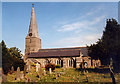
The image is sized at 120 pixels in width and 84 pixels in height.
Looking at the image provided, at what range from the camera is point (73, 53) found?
135 ft

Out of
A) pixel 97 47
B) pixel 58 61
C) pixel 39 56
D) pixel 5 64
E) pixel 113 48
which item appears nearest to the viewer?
pixel 5 64

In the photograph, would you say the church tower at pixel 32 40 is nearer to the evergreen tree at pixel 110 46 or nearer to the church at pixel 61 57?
the church at pixel 61 57

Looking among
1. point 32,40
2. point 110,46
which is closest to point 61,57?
point 32,40

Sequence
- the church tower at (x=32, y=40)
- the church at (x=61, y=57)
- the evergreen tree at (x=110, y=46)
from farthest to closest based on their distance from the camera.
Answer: the church tower at (x=32, y=40), the church at (x=61, y=57), the evergreen tree at (x=110, y=46)

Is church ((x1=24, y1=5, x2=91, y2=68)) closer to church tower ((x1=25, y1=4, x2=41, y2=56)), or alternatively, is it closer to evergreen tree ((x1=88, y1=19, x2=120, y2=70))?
church tower ((x1=25, y1=4, x2=41, y2=56))

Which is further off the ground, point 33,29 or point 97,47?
point 33,29

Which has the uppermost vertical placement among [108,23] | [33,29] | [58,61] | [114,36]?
[33,29]

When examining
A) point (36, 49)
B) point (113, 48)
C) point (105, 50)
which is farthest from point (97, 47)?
point (36, 49)

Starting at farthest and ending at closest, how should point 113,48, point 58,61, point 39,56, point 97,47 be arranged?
point 39,56
point 58,61
point 97,47
point 113,48

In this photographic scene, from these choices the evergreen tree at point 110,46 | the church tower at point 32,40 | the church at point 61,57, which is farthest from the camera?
the church tower at point 32,40

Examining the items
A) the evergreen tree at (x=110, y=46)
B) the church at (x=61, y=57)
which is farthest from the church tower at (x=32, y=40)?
the evergreen tree at (x=110, y=46)

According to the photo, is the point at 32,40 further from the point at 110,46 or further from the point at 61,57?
the point at 110,46

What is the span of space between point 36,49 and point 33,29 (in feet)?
30.5

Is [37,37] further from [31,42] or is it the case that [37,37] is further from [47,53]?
[47,53]
